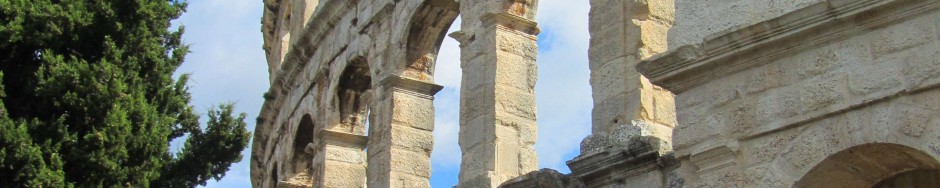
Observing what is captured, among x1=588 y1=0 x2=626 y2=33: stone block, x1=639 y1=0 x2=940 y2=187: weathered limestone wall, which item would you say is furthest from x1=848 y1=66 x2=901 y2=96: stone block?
x1=588 y1=0 x2=626 y2=33: stone block

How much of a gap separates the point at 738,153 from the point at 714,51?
0.45m

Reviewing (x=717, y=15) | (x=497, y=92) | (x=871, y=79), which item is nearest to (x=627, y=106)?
(x=497, y=92)

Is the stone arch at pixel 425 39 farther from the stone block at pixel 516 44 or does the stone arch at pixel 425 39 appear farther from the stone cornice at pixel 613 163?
the stone cornice at pixel 613 163

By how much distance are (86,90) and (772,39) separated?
623 cm

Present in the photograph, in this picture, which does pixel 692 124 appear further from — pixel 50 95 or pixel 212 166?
pixel 212 166

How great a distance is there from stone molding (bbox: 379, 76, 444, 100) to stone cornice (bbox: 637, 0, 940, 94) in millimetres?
6062

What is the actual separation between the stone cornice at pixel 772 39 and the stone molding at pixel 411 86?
6.06 meters

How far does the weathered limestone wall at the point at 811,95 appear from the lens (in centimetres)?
565

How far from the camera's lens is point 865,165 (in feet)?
19.3

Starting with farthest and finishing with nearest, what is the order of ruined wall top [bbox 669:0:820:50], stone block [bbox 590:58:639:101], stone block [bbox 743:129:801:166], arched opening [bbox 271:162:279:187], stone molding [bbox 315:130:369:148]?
1. arched opening [bbox 271:162:279:187]
2. stone molding [bbox 315:130:369:148]
3. stone block [bbox 590:58:639:101]
4. ruined wall top [bbox 669:0:820:50]
5. stone block [bbox 743:129:801:166]

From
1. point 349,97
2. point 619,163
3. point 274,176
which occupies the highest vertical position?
point 274,176

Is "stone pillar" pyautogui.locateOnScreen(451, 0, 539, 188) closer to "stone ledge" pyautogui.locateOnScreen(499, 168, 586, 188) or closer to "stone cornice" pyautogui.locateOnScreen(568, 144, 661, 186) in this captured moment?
"stone ledge" pyautogui.locateOnScreen(499, 168, 586, 188)

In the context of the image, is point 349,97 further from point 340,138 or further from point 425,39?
point 425,39

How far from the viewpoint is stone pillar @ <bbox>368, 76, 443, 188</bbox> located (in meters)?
12.2
